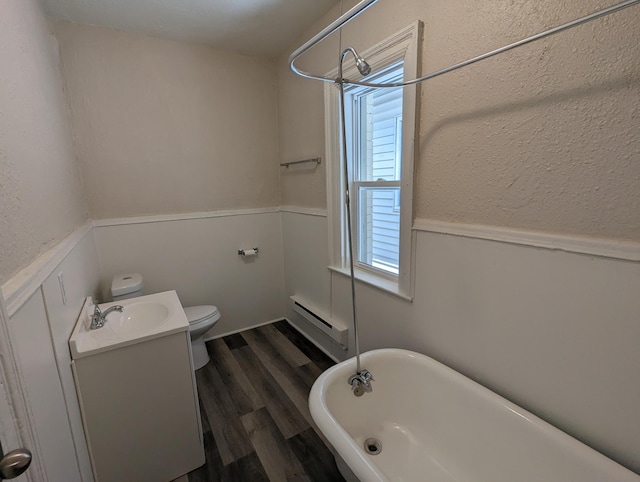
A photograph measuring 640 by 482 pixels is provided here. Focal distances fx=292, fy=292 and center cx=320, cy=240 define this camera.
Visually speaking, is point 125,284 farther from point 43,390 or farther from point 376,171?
point 376,171

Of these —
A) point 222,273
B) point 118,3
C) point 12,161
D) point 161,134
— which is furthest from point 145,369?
point 118,3

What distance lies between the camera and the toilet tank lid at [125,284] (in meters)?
1.91

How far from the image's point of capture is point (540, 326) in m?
1.05

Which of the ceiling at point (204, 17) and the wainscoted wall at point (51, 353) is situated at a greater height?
the ceiling at point (204, 17)

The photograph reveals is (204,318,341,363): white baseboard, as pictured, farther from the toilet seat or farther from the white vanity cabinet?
the white vanity cabinet

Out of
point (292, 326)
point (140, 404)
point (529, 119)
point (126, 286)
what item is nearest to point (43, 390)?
point (140, 404)

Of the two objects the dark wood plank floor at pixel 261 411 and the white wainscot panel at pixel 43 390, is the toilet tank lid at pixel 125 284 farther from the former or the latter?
the white wainscot panel at pixel 43 390

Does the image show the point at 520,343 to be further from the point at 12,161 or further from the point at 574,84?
the point at 12,161

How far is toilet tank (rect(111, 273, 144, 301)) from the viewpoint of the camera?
6.28ft

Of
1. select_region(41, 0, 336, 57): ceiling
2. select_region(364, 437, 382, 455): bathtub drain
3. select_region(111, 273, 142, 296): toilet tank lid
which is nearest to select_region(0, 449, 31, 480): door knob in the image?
select_region(364, 437, 382, 455): bathtub drain

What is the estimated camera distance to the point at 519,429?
41.0 inches

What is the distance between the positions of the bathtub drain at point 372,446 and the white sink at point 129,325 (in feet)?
3.32

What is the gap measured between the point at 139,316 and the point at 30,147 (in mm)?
973

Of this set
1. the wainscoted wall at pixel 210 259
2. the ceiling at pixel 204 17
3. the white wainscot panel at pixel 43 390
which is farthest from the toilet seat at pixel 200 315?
the ceiling at pixel 204 17
